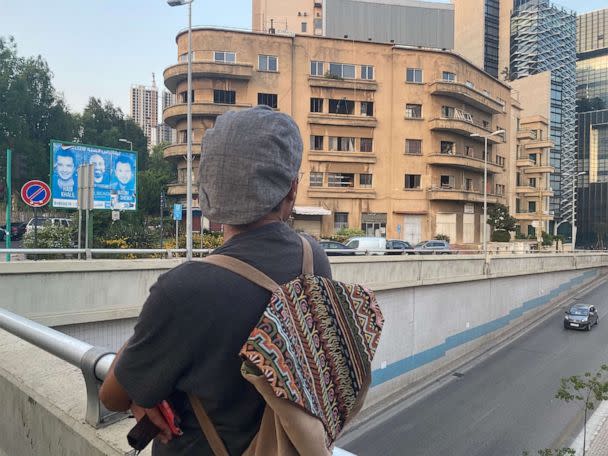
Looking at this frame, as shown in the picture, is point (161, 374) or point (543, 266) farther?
point (543, 266)

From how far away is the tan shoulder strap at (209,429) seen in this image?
3.75ft

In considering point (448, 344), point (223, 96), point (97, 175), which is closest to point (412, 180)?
point (223, 96)

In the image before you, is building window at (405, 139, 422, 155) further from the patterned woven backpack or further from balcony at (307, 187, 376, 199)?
the patterned woven backpack

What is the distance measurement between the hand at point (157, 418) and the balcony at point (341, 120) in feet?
129

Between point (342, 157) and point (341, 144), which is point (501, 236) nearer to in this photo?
point (342, 157)

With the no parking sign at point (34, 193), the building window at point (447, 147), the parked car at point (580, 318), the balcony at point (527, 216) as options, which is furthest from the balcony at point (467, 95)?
the no parking sign at point (34, 193)

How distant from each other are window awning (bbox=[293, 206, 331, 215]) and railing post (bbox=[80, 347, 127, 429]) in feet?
116

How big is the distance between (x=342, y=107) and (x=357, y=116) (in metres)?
1.78

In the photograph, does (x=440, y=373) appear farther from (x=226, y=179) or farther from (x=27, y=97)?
(x=27, y=97)

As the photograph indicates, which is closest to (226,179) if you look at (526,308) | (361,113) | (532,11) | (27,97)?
(526,308)

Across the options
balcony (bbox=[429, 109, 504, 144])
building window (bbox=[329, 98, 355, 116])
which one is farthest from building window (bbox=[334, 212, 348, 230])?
balcony (bbox=[429, 109, 504, 144])

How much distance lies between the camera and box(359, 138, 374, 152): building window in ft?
135

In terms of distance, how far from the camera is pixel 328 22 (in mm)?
45688

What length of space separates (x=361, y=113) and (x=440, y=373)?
85.0ft
